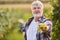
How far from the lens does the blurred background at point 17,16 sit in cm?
344

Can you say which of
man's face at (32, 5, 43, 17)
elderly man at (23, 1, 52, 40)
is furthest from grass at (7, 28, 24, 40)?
man's face at (32, 5, 43, 17)

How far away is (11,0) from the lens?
11.7 feet

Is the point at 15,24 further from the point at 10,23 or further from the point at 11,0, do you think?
the point at 11,0

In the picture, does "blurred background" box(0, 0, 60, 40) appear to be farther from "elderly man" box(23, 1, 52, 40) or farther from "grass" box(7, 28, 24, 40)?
"elderly man" box(23, 1, 52, 40)

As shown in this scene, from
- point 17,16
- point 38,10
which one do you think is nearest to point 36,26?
point 38,10

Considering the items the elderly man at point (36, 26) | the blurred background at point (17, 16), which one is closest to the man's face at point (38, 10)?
the elderly man at point (36, 26)

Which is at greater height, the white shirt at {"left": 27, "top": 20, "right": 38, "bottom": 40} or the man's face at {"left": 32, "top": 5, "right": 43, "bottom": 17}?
the man's face at {"left": 32, "top": 5, "right": 43, "bottom": 17}

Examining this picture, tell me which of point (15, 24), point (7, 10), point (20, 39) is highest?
point (7, 10)

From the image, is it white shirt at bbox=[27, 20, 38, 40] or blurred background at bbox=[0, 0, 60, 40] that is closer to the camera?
white shirt at bbox=[27, 20, 38, 40]

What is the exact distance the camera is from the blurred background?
3.44 metres

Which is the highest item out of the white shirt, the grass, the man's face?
the man's face

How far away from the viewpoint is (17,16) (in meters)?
3.54

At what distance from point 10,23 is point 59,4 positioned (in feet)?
3.37

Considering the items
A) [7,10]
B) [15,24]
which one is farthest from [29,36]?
[7,10]
